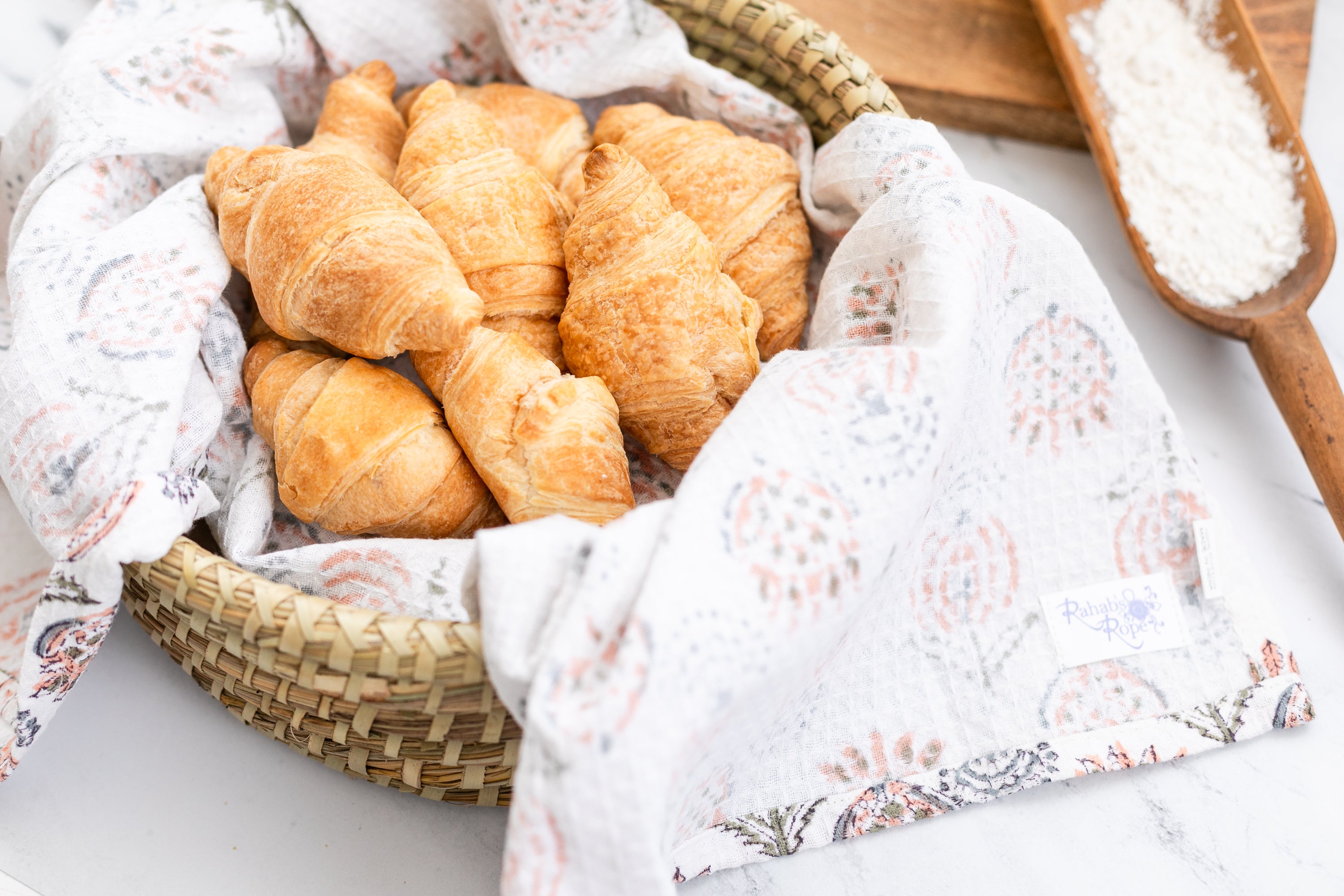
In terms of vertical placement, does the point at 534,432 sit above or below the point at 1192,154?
below

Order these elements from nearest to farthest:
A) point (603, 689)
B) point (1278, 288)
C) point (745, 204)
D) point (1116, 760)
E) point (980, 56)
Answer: point (603, 689)
point (1116, 760)
point (745, 204)
point (1278, 288)
point (980, 56)

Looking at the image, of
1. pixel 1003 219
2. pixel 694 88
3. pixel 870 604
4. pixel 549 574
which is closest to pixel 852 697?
pixel 870 604

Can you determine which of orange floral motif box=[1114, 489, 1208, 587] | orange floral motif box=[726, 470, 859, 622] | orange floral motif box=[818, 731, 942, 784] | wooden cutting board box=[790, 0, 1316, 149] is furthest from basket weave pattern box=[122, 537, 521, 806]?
wooden cutting board box=[790, 0, 1316, 149]

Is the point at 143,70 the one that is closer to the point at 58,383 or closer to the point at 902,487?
the point at 58,383

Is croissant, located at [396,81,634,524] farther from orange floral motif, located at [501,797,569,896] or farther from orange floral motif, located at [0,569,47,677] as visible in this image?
orange floral motif, located at [0,569,47,677]

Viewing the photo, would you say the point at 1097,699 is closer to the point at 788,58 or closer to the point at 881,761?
the point at 881,761

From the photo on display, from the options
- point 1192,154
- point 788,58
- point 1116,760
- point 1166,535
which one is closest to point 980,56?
point 1192,154
